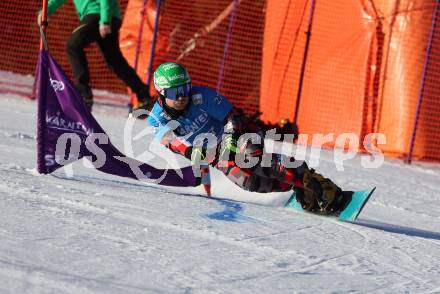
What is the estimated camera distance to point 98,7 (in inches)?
364

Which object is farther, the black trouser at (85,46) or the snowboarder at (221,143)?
the black trouser at (85,46)

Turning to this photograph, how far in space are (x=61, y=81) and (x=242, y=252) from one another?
7.50ft

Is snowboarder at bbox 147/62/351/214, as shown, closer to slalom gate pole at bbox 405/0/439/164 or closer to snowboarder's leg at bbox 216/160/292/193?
snowboarder's leg at bbox 216/160/292/193

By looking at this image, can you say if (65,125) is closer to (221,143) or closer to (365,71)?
(221,143)

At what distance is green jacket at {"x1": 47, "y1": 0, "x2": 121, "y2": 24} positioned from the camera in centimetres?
841

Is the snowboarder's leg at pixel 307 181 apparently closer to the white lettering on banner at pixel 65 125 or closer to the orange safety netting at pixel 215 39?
the white lettering on banner at pixel 65 125

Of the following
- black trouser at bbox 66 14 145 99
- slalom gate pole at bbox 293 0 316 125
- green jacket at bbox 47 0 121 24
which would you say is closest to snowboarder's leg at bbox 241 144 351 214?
green jacket at bbox 47 0 121 24

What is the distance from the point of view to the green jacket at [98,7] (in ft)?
27.6

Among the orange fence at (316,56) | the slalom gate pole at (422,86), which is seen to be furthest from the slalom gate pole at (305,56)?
the slalom gate pole at (422,86)

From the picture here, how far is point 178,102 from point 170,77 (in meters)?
0.20

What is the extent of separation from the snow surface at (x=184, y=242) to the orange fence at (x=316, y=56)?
416cm

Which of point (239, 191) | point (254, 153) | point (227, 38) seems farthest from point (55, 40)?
point (254, 153)

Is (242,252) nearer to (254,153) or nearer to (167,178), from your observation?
(254,153)

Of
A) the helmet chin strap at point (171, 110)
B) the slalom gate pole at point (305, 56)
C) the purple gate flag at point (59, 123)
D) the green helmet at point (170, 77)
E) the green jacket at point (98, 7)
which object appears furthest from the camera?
the slalom gate pole at point (305, 56)
